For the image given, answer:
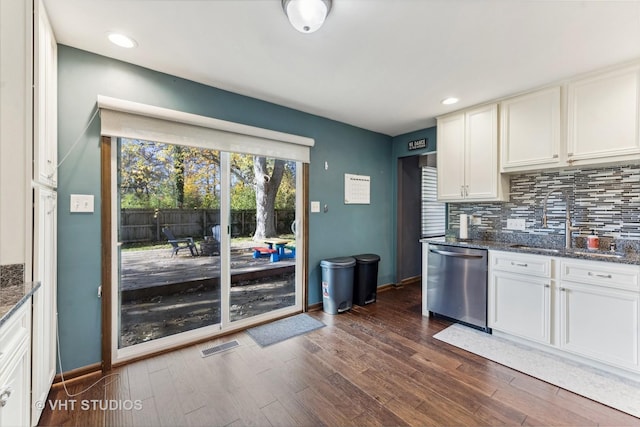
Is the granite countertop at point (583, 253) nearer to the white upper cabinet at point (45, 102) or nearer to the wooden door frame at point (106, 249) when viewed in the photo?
the wooden door frame at point (106, 249)

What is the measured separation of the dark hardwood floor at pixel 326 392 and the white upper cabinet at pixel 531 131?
6.10 ft

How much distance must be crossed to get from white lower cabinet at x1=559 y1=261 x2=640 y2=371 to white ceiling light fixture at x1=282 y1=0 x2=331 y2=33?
102 inches

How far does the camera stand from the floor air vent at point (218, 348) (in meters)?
2.35

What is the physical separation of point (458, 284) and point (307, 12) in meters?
2.73

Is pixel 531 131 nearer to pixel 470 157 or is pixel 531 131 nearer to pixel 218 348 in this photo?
pixel 470 157

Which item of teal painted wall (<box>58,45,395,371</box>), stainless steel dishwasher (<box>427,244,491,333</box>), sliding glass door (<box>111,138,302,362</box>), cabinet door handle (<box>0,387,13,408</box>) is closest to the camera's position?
cabinet door handle (<box>0,387,13,408</box>)

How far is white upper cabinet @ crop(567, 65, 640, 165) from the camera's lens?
2105 mm

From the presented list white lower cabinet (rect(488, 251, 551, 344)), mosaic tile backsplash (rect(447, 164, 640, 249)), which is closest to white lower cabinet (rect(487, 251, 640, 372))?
white lower cabinet (rect(488, 251, 551, 344))

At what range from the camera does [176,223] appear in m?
2.49

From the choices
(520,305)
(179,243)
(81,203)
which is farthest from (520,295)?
(81,203)

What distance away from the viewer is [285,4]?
1.53 metres

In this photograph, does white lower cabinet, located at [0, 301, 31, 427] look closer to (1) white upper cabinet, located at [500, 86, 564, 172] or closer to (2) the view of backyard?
(2) the view of backyard

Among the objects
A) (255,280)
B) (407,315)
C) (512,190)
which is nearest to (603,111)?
(512,190)

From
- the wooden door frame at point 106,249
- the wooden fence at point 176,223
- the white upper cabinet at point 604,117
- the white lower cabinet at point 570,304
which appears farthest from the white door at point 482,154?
the wooden door frame at point 106,249
